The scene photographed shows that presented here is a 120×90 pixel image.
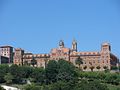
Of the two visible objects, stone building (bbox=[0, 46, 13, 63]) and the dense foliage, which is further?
stone building (bbox=[0, 46, 13, 63])

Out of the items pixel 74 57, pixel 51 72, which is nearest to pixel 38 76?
pixel 51 72

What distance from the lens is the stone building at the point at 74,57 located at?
328ft

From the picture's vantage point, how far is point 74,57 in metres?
103

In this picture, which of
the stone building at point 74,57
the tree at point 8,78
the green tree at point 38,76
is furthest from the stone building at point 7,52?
the tree at point 8,78

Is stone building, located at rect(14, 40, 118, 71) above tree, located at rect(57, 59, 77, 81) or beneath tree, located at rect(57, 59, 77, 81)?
above

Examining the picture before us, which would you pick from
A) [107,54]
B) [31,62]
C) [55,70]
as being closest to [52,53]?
[31,62]

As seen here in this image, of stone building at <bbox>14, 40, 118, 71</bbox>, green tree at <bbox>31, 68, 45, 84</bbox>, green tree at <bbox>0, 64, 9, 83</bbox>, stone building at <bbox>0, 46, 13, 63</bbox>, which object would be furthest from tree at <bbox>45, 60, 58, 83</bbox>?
stone building at <bbox>0, 46, 13, 63</bbox>

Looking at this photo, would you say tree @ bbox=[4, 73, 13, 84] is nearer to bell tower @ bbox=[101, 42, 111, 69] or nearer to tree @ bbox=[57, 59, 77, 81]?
tree @ bbox=[57, 59, 77, 81]

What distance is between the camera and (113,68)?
97750mm

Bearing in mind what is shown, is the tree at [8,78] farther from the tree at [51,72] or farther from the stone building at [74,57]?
the stone building at [74,57]

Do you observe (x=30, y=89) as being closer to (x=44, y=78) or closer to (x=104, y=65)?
(x=44, y=78)

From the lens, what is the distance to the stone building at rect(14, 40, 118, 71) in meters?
100

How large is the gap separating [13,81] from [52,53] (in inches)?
987

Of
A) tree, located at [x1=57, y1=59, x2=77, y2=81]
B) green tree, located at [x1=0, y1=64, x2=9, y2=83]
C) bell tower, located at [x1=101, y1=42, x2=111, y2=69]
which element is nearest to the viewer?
green tree, located at [x1=0, y1=64, x2=9, y2=83]
